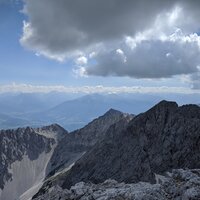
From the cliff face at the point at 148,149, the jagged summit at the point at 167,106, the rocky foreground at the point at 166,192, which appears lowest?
the cliff face at the point at 148,149

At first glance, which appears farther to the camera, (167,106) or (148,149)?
(167,106)

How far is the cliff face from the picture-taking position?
132250 millimetres

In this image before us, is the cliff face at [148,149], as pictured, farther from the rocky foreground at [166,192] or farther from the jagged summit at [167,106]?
the rocky foreground at [166,192]

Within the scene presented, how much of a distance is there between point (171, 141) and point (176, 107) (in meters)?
20.6

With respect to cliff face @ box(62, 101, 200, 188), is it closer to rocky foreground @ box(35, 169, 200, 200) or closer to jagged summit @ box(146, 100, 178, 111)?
jagged summit @ box(146, 100, 178, 111)

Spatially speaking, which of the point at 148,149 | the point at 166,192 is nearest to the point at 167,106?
the point at 148,149

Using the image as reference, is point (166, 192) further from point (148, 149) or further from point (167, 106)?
point (167, 106)

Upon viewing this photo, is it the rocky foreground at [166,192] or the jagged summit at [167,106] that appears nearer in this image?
the rocky foreground at [166,192]

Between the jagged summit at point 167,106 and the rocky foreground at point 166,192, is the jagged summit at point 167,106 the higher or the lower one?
the higher one

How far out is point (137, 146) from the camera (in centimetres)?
15550

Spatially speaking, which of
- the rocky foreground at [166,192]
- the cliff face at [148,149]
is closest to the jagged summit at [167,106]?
the cliff face at [148,149]

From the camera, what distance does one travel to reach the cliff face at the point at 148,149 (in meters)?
132

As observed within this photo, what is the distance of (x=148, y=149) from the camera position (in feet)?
491

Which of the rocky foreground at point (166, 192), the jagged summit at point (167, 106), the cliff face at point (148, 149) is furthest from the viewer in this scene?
the jagged summit at point (167, 106)
